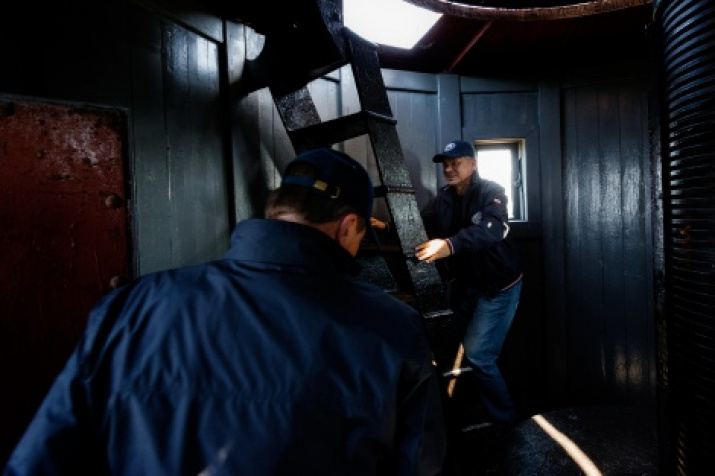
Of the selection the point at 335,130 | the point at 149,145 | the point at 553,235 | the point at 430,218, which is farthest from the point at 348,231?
the point at 553,235

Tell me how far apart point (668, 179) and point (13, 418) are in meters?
2.86

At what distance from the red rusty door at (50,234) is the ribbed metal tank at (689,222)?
7.80 feet

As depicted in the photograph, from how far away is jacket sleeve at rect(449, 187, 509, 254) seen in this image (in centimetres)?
377

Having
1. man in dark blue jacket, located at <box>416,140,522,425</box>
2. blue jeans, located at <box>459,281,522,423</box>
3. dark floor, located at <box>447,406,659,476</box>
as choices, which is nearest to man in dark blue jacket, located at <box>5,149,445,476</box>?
dark floor, located at <box>447,406,659,476</box>

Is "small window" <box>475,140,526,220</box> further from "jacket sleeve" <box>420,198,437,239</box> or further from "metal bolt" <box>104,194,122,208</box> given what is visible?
"metal bolt" <box>104,194,122,208</box>

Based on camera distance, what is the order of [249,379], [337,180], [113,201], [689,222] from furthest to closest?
[113,201], [689,222], [337,180], [249,379]

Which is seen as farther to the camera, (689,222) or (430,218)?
(430,218)

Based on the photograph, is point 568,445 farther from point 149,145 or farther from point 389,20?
point 389,20

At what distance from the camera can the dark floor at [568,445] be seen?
321 centimetres

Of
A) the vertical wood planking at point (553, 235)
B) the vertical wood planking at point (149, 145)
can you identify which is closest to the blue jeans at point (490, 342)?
the vertical wood planking at point (553, 235)

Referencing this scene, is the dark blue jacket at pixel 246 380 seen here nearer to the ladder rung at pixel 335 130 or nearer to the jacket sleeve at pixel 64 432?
the jacket sleeve at pixel 64 432

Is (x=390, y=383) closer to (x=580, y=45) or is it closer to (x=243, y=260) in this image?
(x=243, y=260)

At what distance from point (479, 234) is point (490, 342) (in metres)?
1.13

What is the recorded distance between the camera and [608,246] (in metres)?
4.94
